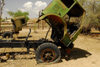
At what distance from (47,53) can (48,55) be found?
91 millimetres

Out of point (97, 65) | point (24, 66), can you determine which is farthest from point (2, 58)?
point (97, 65)

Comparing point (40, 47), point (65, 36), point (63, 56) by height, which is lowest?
point (63, 56)

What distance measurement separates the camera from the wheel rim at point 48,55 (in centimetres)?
571

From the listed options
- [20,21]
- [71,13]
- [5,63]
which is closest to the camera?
[5,63]

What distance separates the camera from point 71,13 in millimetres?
7547

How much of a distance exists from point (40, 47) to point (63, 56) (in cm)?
173

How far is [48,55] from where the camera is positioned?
227 inches

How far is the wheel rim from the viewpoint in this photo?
5.71 metres

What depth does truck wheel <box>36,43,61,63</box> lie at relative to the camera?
5.66 m

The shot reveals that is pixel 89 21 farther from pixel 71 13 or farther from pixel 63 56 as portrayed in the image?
pixel 63 56

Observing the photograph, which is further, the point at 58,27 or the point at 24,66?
the point at 58,27

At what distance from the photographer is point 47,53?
5.79 m

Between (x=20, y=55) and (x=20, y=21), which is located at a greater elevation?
(x=20, y=21)

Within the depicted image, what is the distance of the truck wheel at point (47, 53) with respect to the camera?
5660mm
